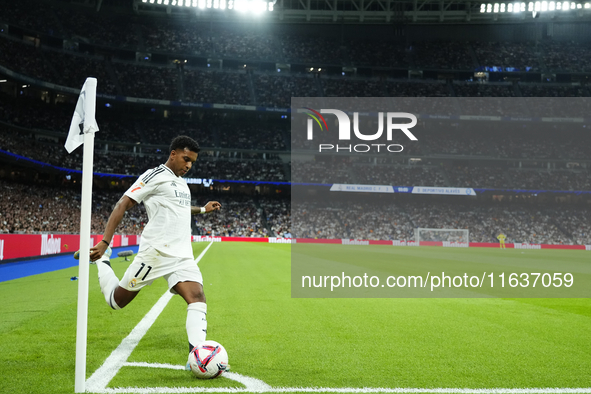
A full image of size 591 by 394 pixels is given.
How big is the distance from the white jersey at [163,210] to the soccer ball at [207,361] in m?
0.94

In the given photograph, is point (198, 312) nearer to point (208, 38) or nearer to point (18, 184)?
point (18, 184)

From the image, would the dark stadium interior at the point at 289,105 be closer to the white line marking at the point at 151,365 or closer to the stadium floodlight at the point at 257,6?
the stadium floodlight at the point at 257,6

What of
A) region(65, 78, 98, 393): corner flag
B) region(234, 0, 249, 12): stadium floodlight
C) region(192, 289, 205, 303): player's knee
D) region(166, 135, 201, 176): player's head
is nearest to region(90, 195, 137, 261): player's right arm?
region(65, 78, 98, 393): corner flag

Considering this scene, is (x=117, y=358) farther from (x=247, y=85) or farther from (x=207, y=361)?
(x=247, y=85)

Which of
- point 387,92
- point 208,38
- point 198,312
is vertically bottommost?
point 198,312

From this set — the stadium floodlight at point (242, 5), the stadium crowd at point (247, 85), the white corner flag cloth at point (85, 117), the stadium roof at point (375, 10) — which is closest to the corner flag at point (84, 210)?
the white corner flag cloth at point (85, 117)

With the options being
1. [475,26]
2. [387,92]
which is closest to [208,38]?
[387,92]

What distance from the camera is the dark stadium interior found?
50812mm

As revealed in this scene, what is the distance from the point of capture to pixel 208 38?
61125mm

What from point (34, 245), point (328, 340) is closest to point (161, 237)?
point (328, 340)

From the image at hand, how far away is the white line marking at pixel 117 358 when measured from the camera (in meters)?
3.94

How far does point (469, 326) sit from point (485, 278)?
8.70m

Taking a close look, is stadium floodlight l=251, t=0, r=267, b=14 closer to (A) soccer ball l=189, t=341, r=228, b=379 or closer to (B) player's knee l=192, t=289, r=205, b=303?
(B) player's knee l=192, t=289, r=205, b=303

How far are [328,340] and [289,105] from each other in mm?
53774
